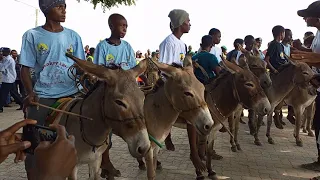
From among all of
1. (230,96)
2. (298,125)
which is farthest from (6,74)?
(298,125)

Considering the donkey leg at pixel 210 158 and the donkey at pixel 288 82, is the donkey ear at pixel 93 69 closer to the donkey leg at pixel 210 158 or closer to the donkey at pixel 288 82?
the donkey leg at pixel 210 158

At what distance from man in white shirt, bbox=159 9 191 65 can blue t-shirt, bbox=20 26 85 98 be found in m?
2.07

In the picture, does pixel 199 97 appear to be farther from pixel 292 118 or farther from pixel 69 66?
pixel 292 118

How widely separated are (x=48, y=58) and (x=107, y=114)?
1099mm

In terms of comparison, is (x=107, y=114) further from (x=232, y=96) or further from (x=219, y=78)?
(x=219, y=78)

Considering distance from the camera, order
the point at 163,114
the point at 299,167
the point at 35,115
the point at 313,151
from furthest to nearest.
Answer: the point at 313,151 < the point at 299,167 < the point at 163,114 < the point at 35,115

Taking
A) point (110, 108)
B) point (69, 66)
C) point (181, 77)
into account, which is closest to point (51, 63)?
point (69, 66)

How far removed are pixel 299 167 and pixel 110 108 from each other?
461 cm

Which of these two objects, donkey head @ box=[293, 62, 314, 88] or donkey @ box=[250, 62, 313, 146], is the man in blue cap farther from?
donkey head @ box=[293, 62, 314, 88]

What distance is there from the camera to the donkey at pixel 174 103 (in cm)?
406

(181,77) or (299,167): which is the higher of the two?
(181,77)

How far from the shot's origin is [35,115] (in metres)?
3.63

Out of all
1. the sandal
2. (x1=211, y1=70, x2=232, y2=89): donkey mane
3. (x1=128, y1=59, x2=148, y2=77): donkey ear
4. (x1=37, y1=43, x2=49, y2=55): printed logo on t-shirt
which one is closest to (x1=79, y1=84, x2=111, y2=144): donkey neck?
(x1=128, y1=59, x2=148, y2=77): donkey ear

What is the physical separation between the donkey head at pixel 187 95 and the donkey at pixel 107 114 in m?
0.86
